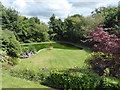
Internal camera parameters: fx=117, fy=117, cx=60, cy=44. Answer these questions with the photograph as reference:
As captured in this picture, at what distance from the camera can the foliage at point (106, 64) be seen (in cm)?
530

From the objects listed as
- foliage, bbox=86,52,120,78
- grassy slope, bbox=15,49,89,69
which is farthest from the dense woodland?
grassy slope, bbox=15,49,89,69

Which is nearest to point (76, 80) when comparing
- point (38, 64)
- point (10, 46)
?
point (38, 64)

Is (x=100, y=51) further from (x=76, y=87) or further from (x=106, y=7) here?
(x=106, y=7)

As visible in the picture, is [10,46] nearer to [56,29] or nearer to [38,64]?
[38,64]

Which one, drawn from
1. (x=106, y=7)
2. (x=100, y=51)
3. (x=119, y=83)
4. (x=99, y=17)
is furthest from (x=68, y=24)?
(x=119, y=83)

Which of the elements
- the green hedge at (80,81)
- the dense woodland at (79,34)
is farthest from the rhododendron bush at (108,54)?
the green hedge at (80,81)

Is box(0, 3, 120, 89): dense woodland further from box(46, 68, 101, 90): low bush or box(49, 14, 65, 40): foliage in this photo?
box(46, 68, 101, 90): low bush

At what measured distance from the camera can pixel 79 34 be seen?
21.6 m

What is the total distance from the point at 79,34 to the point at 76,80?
56.9ft

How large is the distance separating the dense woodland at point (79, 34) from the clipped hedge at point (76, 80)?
0.69m

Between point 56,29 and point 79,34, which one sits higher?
point 56,29

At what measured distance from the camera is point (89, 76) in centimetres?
490

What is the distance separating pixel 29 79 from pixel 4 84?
4.68ft

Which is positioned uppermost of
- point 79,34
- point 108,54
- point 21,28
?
point 21,28
